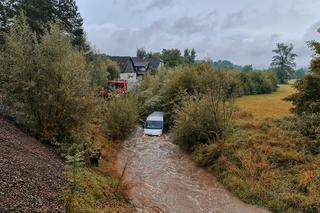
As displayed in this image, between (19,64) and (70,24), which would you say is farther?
(70,24)

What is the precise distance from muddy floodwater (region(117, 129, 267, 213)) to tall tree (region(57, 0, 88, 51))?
22764 mm

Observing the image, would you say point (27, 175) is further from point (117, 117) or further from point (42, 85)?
point (117, 117)

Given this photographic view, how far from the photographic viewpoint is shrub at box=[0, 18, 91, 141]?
34.5ft

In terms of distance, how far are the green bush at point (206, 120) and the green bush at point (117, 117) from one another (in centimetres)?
365

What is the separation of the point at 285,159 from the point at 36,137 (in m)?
9.30

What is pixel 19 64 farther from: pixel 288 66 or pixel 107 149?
pixel 288 66

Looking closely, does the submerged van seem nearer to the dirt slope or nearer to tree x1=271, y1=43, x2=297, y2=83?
the dirt slope

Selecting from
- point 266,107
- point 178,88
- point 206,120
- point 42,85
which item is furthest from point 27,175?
point 266,107

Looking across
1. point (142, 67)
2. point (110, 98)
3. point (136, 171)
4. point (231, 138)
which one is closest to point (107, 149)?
point (136, 171)

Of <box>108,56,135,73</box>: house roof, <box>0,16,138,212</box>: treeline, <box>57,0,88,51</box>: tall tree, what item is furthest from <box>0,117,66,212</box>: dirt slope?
<box>108,56,135,73</box>: house roof

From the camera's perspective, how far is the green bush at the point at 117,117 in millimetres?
17531

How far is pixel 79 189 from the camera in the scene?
7.68 meters

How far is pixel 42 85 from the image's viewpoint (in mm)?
10750

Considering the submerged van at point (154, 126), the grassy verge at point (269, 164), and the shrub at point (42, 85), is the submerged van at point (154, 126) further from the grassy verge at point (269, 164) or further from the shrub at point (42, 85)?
the shrub at point (42, 85)
